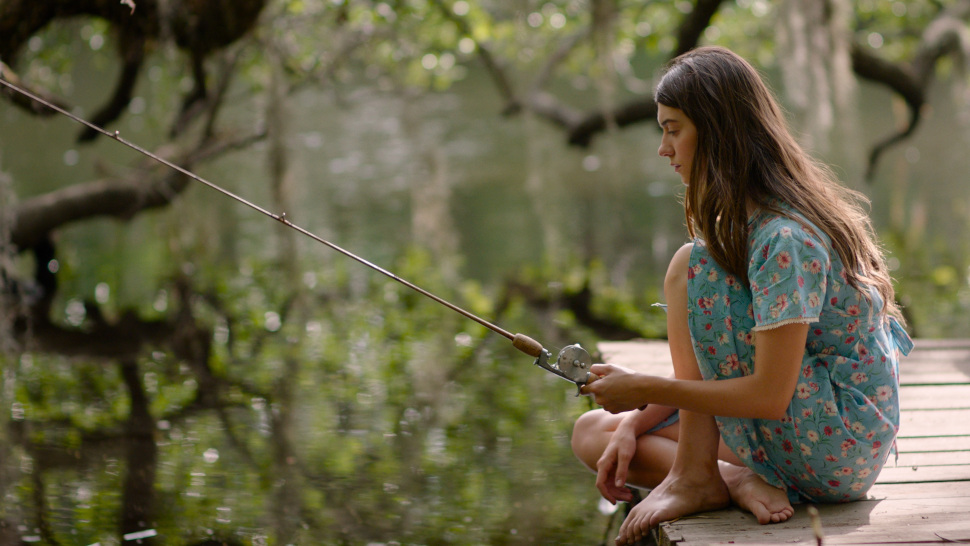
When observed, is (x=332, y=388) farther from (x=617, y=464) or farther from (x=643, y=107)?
(x=643, y=107)

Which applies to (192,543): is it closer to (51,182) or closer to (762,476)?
(762,476)

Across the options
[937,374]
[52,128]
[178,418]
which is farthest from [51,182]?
[937,374]

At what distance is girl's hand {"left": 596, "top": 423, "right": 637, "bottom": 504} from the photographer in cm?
182

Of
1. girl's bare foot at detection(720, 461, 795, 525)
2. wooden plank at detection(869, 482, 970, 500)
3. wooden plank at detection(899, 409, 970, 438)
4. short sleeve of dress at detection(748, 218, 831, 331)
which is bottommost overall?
wooden plank at detection(899, 409, 970, 438)

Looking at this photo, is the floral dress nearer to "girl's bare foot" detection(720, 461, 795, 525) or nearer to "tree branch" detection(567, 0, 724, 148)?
"girl's bare foot" detection(720, 461, 795, 525)

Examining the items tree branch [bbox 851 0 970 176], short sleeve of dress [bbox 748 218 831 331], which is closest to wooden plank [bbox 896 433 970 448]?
short sleeve of dress [bbox 748 218 831 331]

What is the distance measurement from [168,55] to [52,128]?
11.7 m

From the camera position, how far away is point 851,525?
5.33ft

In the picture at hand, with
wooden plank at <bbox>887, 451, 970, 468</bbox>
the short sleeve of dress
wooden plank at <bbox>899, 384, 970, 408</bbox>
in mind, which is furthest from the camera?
wooden plank at <bbox>899, 384, 970, 408</bbox>

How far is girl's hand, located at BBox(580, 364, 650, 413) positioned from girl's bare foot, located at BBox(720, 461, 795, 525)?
27 centimetres

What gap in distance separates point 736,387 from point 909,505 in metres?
0.47

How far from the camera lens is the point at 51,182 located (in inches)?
421

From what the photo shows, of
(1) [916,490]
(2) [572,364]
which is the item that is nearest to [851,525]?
(1) [916,490]

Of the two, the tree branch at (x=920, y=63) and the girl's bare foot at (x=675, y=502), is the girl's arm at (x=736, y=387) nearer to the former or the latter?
the girl's bare foot at (x=675, y=502)
